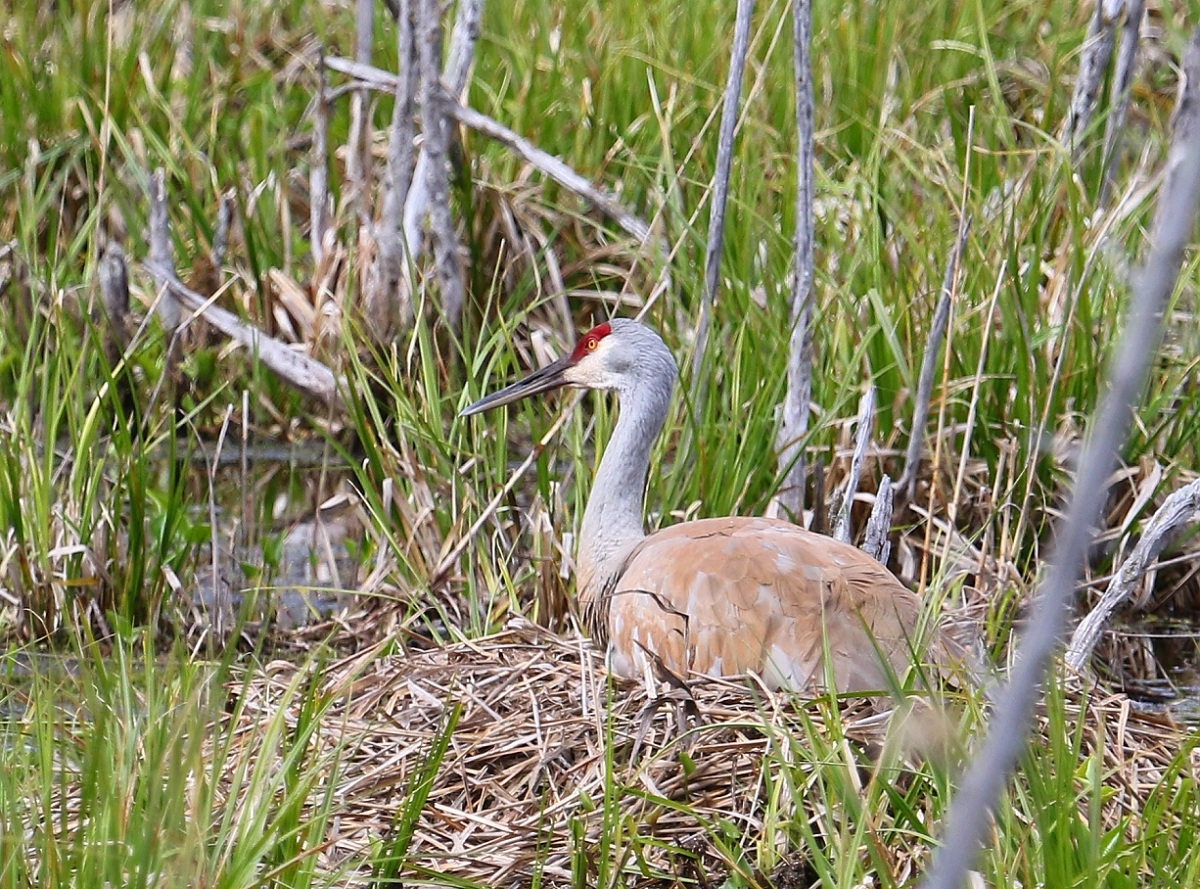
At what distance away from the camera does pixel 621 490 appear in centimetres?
355

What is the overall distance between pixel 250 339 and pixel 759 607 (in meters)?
2.56

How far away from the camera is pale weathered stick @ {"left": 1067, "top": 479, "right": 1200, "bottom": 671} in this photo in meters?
3.01

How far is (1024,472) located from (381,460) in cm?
151

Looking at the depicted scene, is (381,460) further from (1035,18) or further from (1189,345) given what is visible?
(1035,18)

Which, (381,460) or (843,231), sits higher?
(843,231)

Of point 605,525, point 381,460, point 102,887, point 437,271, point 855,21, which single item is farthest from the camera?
point 855,21

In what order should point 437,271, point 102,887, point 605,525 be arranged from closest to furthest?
1. point 102,887
2. point 605,525
3. point 437,271

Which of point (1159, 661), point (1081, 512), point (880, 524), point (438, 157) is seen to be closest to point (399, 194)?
point (438, 157)

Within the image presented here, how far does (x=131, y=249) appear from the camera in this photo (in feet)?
18.7

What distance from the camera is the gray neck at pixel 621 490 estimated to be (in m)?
3.49

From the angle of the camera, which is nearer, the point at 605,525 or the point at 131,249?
the point at 605,525

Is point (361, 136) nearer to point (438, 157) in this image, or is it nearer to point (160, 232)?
point (160, 232)

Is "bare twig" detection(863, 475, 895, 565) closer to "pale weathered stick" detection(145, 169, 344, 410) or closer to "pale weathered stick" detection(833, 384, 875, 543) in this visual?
"pale weathered stick" detection(833, 384, 875, 543)

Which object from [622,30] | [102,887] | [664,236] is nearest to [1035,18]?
[622,30]
